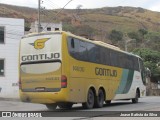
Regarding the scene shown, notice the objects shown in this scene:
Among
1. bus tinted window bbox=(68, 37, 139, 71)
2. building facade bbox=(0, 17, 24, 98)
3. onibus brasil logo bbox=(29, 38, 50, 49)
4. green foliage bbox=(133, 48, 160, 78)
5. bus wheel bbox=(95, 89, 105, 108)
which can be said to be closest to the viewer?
onibus brasil logo bbox=(29, 38, 50, 49)

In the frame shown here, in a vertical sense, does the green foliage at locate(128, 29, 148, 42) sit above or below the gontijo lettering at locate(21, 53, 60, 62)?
above

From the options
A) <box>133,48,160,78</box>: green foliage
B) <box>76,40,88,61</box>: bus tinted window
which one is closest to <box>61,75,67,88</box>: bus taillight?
<box>76,40,88,61</box>: bus tinted window

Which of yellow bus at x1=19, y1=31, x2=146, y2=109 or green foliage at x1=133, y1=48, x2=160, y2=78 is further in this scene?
green foliage at x1=133, y1=48, x2=160, y2=78

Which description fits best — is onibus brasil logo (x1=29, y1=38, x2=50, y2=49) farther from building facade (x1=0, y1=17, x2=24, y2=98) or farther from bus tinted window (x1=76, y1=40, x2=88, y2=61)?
building facade (x1=0, y1=17, x2=24, y2=98)

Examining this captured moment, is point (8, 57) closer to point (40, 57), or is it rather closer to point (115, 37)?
point (40, 57)

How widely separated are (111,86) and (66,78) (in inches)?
249

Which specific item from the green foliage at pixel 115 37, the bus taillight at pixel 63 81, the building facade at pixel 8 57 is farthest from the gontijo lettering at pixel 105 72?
the green foliage at pixel 115 37

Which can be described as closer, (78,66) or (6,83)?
(78,66)

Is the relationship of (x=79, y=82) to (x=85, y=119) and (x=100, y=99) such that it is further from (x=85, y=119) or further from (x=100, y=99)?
(x=85, y=119)

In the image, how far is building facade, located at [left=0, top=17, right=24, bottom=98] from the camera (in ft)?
138

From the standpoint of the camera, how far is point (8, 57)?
139 ft

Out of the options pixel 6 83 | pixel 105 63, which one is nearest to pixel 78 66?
pixel 105 63

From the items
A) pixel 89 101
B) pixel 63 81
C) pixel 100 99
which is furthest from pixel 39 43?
pixel 100 99

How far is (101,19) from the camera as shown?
185000 mm
